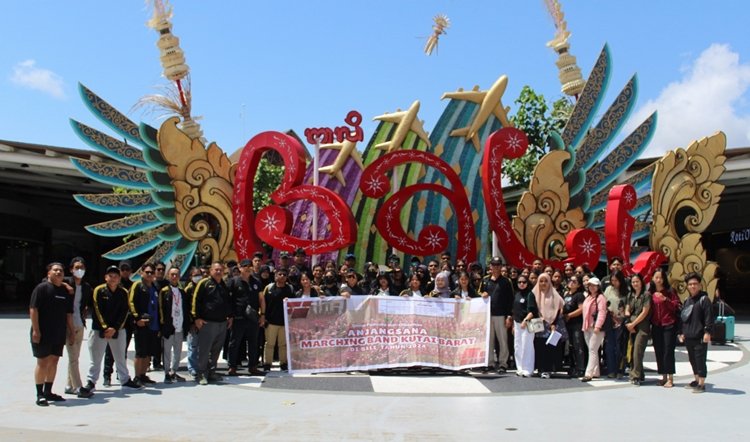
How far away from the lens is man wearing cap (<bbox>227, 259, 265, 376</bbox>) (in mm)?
9531

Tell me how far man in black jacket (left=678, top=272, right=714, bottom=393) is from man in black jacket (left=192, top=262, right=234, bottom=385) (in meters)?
5.85

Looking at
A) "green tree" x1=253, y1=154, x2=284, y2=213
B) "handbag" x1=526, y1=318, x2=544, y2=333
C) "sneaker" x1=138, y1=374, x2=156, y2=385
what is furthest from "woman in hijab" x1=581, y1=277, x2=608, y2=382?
"green tree" x1=253, y1=154, x2=284, y2=213

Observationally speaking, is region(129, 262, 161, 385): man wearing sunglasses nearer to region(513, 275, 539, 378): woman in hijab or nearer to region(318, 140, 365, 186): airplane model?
region(513, 275, 539, 378): woman in hijab

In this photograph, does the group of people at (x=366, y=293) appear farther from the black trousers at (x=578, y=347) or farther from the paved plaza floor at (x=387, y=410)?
the paved plaza floor at (x=387, y=410)

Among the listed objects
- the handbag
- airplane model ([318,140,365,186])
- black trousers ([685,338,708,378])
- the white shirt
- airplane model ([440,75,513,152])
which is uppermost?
airplane model ([440,75,513,152])

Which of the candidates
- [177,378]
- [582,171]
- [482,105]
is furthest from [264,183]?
[177,378]

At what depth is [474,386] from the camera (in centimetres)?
877

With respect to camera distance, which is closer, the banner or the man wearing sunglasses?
the man wearing sunglasses

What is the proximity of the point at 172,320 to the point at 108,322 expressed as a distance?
1.15 meters

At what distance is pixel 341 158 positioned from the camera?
1677 centimetres

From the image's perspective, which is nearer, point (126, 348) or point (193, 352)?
point (126, 348)

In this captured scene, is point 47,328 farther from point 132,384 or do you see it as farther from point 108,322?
point 132,384

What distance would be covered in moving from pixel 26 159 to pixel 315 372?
17.8m

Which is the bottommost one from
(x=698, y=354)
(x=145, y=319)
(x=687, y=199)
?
(x=698, y=354)
